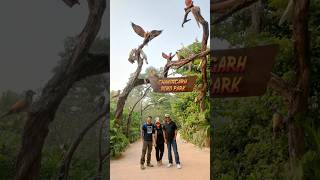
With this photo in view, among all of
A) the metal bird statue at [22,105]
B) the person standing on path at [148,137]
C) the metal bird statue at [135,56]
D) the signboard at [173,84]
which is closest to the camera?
the metal bird statue at [22,105]

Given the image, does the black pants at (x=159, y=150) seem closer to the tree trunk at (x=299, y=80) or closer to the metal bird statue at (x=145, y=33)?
the metal bird statue at (x=145, y=33)

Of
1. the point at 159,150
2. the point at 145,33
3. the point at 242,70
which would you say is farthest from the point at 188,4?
the point at 242,70

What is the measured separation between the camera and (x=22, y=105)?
6539 millimetres

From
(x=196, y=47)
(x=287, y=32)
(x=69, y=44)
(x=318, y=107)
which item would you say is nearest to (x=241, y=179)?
(x=318, y=107)

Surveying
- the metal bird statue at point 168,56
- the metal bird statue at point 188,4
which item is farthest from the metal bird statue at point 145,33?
the metal bird statue at point 188,4

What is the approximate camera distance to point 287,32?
6.05 m

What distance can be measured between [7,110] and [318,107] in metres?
4.16

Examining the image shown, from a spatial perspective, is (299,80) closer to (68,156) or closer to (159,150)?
(68,156)

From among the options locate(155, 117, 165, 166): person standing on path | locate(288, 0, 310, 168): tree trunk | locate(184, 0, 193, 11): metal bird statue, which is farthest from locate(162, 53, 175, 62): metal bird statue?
locate(288, 0, 310, 168): tree trunk

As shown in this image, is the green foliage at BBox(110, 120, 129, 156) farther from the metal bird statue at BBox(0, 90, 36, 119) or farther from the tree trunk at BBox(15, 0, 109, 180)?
the metal bird statue at BBox(0, 90, 36, 119)

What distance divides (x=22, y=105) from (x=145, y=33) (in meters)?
4.77

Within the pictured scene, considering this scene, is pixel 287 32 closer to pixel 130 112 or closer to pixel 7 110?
pixel 7 110

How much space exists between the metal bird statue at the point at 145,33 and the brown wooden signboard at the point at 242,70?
4407 millimetres

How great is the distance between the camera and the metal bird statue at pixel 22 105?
6.52 meters
